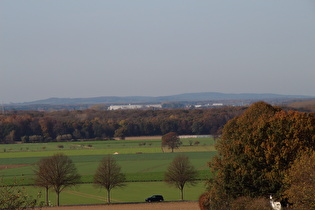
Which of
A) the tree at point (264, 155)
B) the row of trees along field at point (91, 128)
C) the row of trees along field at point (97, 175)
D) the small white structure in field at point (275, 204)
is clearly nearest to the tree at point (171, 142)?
the row of trees along field at point (91, 128)

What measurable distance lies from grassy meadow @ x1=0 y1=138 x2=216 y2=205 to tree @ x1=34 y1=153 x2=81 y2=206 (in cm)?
A: 133

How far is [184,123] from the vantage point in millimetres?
134750

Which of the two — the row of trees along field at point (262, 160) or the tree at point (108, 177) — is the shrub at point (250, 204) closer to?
the row of trees along field at point (262, 160)

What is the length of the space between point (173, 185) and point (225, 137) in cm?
985

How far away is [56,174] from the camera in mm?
48875

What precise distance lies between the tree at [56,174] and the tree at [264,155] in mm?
15825

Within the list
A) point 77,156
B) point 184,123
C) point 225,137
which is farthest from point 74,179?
point 184,123

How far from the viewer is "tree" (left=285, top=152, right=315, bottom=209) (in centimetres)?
2750

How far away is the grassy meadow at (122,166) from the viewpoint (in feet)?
164

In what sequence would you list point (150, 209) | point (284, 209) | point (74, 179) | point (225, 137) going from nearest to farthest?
point (284, 209)
point (150, 209)
point (225, 137)
point (74, 179)

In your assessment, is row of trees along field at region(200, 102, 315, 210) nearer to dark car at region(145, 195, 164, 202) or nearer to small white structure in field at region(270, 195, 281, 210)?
small white structure in field at region(270, 195, 281, 210)

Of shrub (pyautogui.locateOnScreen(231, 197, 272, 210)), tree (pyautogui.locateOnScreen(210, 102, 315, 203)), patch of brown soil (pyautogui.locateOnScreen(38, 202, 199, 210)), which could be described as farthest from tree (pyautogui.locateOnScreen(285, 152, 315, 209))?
patch of brown soil (pyautogui.locateOnScreen(38, 202, 199, 210))

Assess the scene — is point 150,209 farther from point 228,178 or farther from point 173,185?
point 173,185

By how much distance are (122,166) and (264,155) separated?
35.4m
